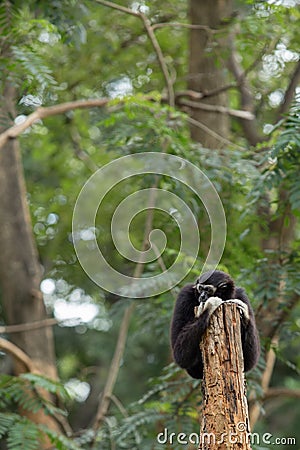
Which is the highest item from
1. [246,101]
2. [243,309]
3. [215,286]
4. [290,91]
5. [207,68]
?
[246,101]

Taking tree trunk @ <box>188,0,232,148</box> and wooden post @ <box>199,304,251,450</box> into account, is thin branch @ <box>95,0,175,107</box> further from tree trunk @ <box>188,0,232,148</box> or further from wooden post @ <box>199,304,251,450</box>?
wooden post @ <box>199,304,251,450</box>

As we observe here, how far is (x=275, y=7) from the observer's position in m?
5.23

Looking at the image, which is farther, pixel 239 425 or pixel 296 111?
pixel 296 111

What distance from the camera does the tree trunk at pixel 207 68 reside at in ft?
23.8

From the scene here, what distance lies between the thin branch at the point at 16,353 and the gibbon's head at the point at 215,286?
2738mm

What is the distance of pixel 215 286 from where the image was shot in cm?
355

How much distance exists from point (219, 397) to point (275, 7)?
3.48 m

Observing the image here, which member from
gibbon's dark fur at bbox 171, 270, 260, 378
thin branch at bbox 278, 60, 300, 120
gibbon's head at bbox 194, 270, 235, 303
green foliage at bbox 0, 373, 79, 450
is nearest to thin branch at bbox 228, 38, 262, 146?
thin branch at bbox 278, 60, 300, 120

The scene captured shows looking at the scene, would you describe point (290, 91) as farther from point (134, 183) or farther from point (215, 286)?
point (215, 286)

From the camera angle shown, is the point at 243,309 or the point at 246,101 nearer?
the point at 243,309

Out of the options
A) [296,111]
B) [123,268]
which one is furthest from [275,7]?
[123,268]

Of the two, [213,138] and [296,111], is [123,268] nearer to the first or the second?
[213,138]

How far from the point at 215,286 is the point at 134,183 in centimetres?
288

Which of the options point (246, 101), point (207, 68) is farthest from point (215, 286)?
point (246, 101)
